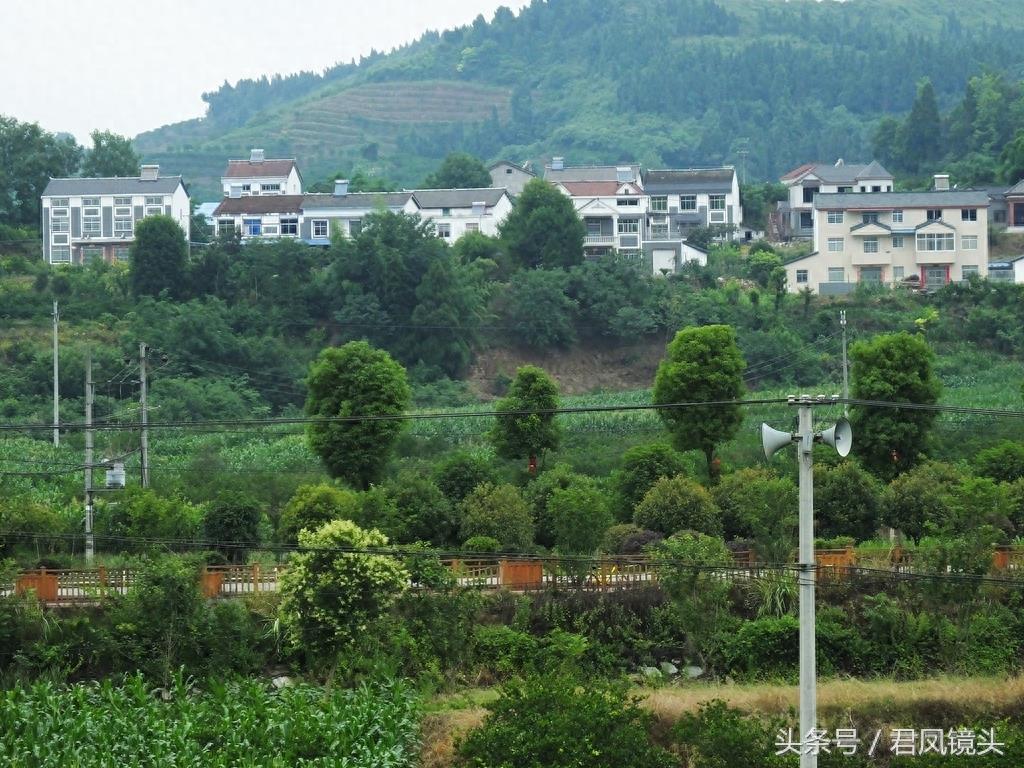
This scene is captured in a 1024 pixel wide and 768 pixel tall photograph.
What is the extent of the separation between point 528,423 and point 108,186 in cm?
3457

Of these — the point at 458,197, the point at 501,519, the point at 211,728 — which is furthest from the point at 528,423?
the point at 458,197

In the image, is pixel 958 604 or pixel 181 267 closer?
pixel 958 604

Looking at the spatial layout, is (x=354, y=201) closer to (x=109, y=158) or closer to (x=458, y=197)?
(x=458, y=197)

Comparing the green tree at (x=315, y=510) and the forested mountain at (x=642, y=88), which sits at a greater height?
the forested mountain at (x=642, y=88)

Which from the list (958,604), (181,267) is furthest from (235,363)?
(958,604)

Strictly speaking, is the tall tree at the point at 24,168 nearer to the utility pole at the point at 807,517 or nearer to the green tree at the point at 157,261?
the green tree at the point at 157,261

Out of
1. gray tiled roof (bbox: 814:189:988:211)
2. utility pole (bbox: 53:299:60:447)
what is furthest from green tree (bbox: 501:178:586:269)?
A: utility pole (bbox: 53:299:60:447)

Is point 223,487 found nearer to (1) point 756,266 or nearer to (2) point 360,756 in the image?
(2) point 360,756

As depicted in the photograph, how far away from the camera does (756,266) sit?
6319cm

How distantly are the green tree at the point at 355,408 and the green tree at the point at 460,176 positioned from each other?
126 ft

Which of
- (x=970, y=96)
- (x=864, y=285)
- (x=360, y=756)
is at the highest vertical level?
(x=970, y=96)

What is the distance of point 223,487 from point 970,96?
61.3 meters

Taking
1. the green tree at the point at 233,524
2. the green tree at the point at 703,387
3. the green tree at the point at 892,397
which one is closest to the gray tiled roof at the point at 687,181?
the green tree at the point at 892,397

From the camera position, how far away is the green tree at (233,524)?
110 ft
